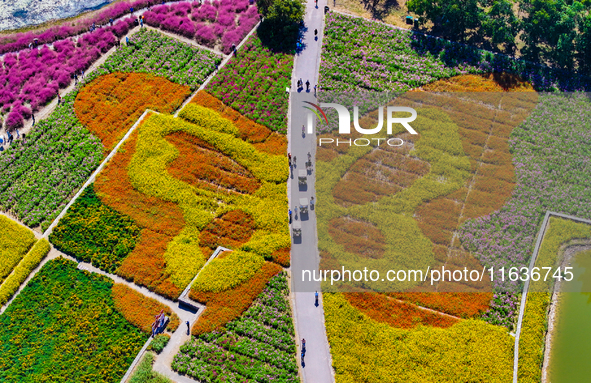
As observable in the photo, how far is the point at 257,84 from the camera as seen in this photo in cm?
6103

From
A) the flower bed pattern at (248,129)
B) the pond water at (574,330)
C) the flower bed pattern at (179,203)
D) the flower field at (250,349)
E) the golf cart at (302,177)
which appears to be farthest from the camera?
the flower bed pattern at (248,129)

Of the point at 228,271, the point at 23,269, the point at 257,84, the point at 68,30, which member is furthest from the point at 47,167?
the point at 257,84

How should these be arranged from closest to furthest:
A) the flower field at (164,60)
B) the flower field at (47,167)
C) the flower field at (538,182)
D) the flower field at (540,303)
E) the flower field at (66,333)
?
the flower field at (66,333)
the flower field at (540,303)
the flower field at (538,182)
the flower field at (47,167)
the flower field at (164,60)

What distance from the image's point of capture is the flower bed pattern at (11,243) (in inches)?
1909

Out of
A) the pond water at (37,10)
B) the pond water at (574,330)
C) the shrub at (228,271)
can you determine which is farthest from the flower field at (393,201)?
the pond water at (37,10)

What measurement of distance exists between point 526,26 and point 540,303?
34.4 meters

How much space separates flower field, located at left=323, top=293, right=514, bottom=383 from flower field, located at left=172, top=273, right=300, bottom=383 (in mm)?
3927

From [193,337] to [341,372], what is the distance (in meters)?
13.1

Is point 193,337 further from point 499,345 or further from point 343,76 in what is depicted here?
point 343,76

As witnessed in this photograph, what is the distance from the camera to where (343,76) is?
6128 cm

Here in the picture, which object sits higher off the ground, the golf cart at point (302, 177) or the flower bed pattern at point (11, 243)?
the golf cart at point (302, 177)

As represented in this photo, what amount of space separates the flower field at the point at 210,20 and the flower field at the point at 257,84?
2503 millimetres

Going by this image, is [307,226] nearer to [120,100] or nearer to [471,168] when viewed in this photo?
[471,168]

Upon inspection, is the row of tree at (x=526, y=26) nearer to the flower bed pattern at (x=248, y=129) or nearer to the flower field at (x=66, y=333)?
the flower bed pattern at (x=248, y=129)
